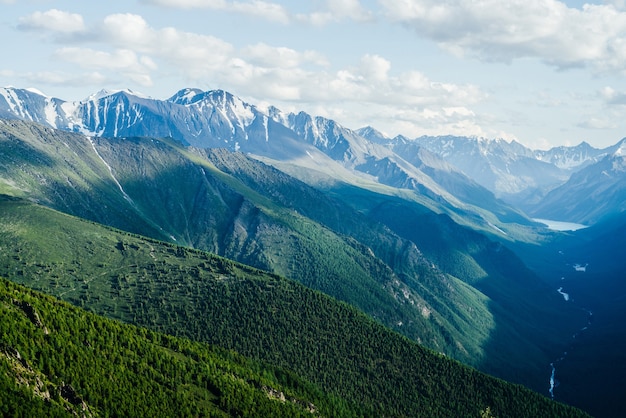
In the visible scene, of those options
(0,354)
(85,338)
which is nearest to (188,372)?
(85,338)

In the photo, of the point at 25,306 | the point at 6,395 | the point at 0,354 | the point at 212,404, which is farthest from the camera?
the point at 212,404

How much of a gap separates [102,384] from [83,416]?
786 inches

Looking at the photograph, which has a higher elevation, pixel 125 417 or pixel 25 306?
pixel 25 306

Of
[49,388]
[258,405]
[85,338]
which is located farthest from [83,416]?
[258,405]

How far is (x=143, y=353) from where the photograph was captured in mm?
196125

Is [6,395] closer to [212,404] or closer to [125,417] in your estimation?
[125,417]

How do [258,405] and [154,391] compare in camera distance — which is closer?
[154,391]

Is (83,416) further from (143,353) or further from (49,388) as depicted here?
(143,353)

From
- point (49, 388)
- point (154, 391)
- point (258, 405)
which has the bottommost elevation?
point (258, 405)

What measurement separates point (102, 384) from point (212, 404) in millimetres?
39378

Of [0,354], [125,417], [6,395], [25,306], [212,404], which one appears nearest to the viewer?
[6,395]

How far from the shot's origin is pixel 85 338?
182 metres

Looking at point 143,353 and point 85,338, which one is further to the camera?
point 143,353

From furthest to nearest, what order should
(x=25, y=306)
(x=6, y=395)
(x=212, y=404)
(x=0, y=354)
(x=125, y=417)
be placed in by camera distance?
(x=212, y=404) < (x=25, y=306) < (x=125, y=417) < (x=0, y=354) < (x=6, y=395)
